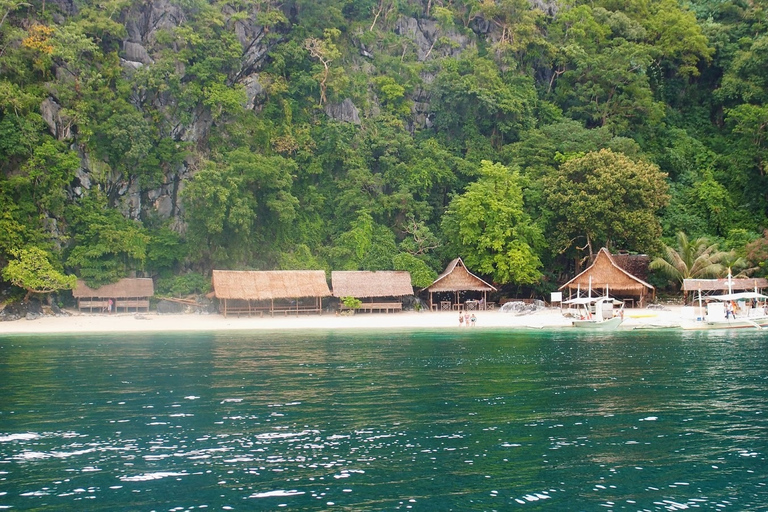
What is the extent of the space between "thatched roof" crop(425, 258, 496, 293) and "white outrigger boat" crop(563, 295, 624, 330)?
14.9ft

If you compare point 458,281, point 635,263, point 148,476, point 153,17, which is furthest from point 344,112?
point 148,476

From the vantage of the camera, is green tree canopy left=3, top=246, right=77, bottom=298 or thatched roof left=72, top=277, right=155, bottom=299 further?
thatched roof left=72, top=277, right=155, bottom=299

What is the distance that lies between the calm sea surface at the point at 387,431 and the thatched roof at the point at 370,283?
13.9 m

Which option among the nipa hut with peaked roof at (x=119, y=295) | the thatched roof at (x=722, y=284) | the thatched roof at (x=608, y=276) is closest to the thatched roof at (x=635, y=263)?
the thatched roof at (x=608, y=276)

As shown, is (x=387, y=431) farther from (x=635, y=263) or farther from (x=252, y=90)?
(x=252, y=90)

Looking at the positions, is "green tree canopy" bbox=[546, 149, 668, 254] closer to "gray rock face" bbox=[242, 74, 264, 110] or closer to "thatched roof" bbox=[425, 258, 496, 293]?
"thatched roof" bbox=[425, 258, 496, 293]

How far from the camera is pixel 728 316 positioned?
32344 millimetres

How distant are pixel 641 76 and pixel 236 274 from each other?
1081 inches

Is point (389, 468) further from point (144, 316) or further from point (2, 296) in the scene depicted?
point (2, 296)

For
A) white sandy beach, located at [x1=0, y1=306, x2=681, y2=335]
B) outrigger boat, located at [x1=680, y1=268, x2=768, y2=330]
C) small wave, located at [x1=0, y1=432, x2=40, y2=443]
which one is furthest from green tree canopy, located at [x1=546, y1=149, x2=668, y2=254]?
small wave, located at [x1=0, y1=432, x2=40, y2=443]

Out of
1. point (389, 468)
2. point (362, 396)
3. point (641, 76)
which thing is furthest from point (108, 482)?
point (641, 76)

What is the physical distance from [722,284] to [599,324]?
7581mm

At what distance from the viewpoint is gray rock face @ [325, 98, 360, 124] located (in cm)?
4512

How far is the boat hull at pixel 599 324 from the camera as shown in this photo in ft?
104
